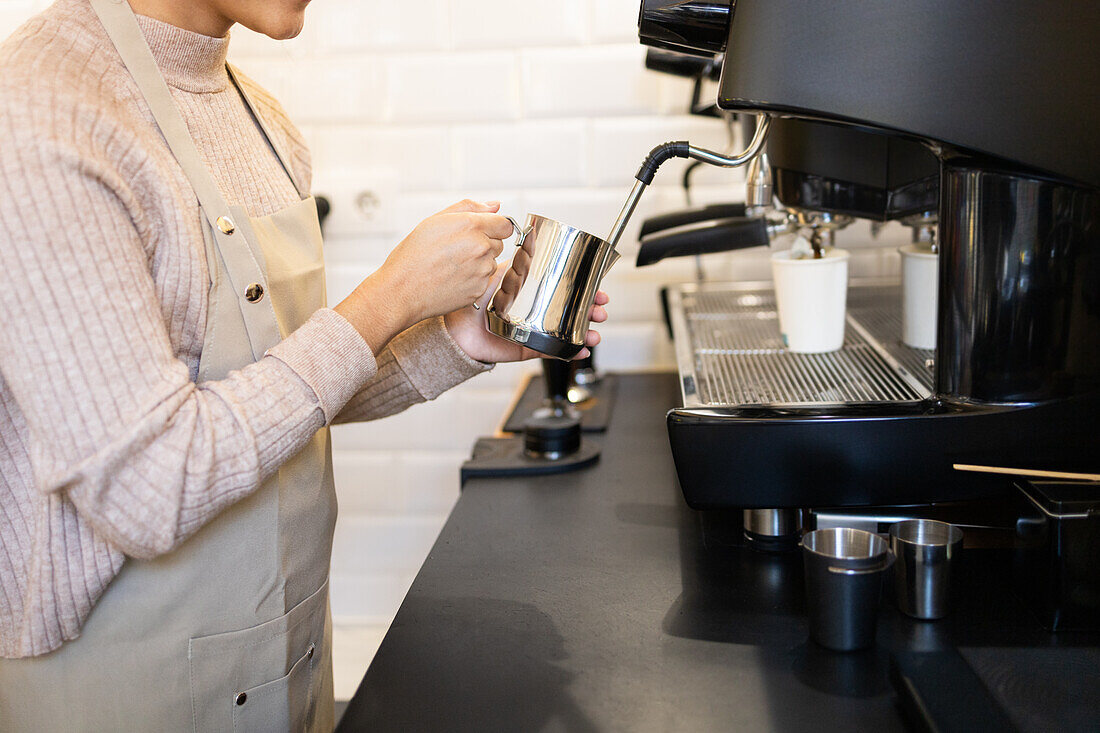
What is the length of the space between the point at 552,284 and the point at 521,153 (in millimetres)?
912

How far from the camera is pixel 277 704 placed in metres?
0.82

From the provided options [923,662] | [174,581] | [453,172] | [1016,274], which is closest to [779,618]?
[923,662]

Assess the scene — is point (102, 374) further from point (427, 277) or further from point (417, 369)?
point (417, 369)

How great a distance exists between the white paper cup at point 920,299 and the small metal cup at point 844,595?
0.39m

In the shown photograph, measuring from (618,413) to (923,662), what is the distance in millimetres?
787

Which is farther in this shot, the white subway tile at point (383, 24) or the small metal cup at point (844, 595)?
the white subway tile at point (383, 24)

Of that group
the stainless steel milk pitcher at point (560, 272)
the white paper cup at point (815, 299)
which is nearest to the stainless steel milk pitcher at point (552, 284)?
the stainless steel milk pitcher at point (560, 272)

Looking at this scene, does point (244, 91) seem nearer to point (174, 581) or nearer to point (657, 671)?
point (174, 581)

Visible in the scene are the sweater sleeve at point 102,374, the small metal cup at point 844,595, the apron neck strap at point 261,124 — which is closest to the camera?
the sweater sleeve at point 102,374

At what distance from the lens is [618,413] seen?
145cm

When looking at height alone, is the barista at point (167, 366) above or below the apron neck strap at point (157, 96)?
below

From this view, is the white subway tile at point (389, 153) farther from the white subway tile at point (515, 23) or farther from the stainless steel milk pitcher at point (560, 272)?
the stainless steel milk pitcher at point (560, 272)

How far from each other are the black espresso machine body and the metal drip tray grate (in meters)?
0.06

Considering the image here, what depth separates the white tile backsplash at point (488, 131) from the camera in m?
1.61
